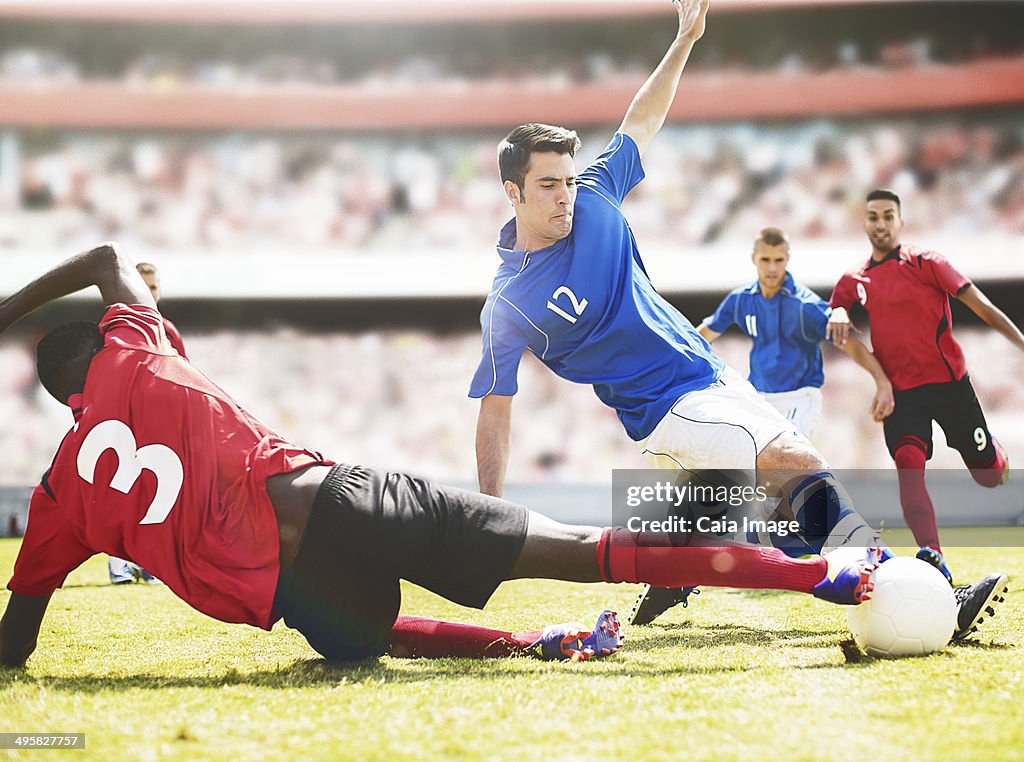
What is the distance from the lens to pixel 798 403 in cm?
785

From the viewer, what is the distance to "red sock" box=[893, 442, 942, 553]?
17.7 feet

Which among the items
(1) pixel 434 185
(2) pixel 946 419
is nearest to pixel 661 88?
(2) pixel 946 419

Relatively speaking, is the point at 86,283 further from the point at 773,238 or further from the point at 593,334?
the point at 773,238

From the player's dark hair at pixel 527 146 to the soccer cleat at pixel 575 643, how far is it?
1.81m

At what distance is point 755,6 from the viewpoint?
17.3 metres

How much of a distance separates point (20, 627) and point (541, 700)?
193 cm

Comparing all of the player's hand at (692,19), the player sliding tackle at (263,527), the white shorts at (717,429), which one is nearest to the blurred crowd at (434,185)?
the player's hand at (692,19)

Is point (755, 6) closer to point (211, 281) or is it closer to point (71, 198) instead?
point (211, 281)

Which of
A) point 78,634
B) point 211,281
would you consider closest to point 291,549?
point 78,634

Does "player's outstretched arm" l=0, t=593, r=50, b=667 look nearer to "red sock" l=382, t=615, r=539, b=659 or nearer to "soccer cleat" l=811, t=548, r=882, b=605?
"red sock" l=382, t=615, r=539, b=659

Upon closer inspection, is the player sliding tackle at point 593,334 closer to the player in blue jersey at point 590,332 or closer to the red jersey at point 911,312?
the player in blue jersey at point 590,332

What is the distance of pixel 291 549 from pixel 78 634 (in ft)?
6.97

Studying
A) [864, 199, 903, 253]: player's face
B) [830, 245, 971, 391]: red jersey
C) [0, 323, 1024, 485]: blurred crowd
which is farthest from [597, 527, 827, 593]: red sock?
[0, 323, 1024, 485]: blurred crowd

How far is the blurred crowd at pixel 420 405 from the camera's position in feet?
52.8
